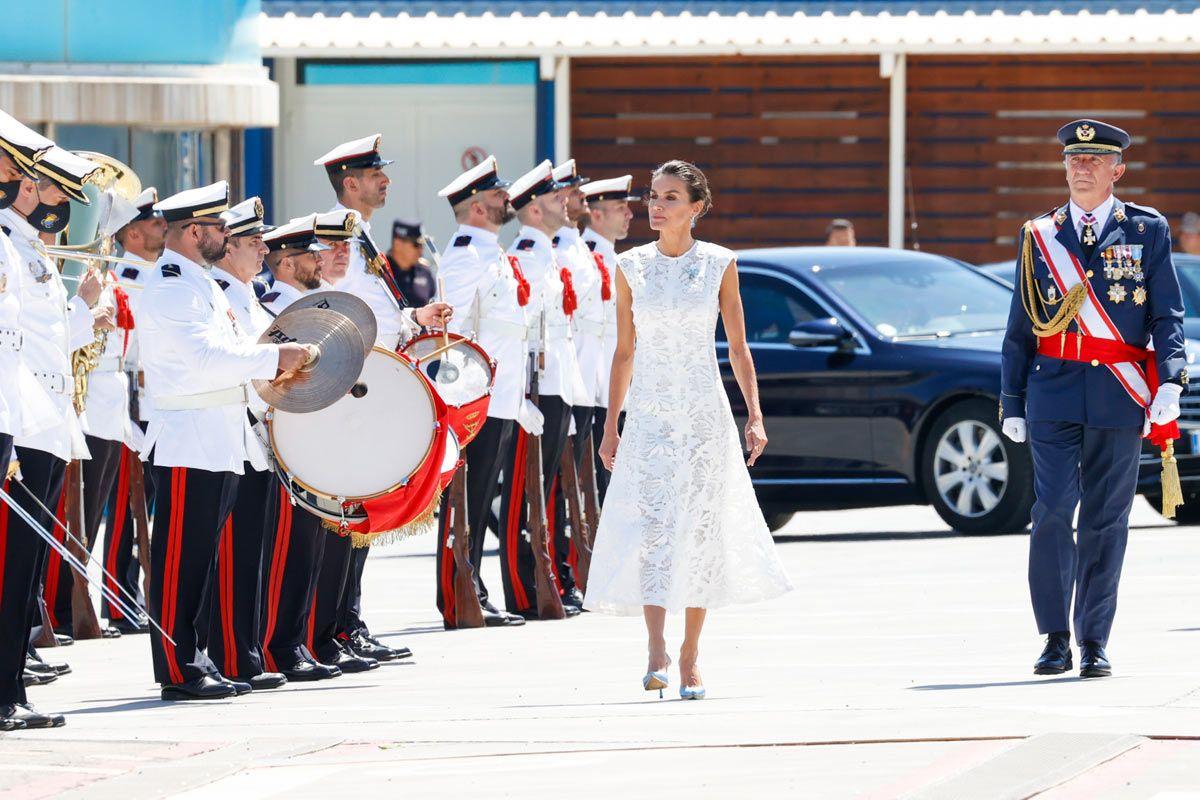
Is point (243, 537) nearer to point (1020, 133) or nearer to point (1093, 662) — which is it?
point (1093, 662)

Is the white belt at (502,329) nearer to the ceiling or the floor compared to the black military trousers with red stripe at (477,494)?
nearer to the ceiling

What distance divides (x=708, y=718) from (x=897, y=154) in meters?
16.9

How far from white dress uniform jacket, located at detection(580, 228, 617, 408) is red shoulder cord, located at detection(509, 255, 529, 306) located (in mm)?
1094

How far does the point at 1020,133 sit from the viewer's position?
1016 inches

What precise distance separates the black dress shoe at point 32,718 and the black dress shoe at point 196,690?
0.84m

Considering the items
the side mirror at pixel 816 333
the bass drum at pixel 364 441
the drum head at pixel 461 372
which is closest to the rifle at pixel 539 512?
the drum head at pixel 461 372

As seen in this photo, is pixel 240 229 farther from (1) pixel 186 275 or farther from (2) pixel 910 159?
(2) pixel 910 159

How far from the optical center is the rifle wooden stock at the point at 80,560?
1320 cm

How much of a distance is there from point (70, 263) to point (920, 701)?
931 cm

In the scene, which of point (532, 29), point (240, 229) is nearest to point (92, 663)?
point (240, 229)

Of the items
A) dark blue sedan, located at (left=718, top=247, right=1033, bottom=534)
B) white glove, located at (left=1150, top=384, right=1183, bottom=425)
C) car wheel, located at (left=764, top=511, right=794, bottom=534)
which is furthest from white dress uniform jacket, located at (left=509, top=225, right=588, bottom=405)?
car wheel, located at (left=764, top=511, right=794, bottom=534)

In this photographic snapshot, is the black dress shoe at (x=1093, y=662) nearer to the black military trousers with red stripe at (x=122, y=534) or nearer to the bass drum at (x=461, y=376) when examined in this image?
the bass drum at (x=461, y=376)

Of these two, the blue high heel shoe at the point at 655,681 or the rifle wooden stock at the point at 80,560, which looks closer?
the blue high heel shoe at the point at 655,681

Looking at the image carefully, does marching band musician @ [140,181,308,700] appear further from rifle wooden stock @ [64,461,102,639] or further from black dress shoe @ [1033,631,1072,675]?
black dress shoe @ [1033,631,1072,675]
